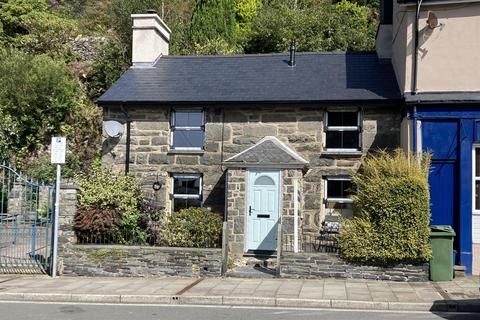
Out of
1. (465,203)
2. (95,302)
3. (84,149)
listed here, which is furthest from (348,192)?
(84,149)

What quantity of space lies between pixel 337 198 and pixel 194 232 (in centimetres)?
468

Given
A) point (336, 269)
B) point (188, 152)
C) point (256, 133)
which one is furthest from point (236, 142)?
point (336, 269)

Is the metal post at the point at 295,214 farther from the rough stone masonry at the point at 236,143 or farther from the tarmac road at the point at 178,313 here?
the tarmac road at the point at 178,313

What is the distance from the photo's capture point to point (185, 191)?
1678 cm

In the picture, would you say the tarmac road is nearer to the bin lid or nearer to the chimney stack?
the bin lid

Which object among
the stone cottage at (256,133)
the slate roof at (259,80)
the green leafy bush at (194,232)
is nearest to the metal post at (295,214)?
the stone cottage at (256,133)

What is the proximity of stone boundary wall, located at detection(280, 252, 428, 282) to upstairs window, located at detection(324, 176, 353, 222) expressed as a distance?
150 inches

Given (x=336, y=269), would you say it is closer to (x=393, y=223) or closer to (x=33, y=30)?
(x=393, y=223)

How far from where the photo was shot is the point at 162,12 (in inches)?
1132

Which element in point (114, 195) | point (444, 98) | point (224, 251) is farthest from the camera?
point (114, 195)

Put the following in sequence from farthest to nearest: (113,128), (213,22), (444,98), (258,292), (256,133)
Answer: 1. (213,22)
2. (113,128)
3. (256,133)
4. (444,98)
5. (258,292)

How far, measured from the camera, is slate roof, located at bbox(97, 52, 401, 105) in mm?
16062

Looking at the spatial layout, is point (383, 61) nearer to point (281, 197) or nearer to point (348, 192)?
point (348, 192)

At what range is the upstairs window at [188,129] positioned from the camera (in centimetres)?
1677
